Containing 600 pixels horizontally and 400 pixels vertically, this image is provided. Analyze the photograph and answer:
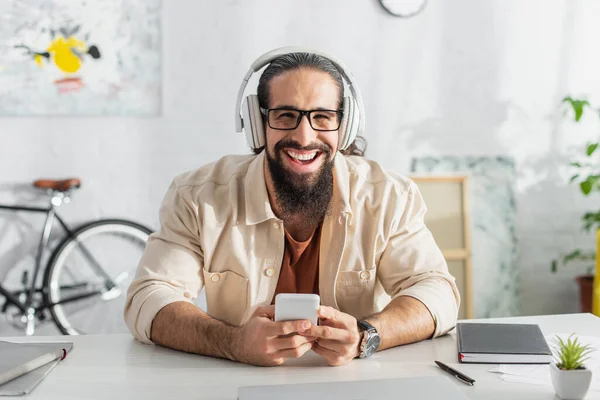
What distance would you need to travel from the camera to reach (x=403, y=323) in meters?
1.63

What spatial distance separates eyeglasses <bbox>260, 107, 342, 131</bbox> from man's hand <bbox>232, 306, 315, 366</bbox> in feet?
1.96

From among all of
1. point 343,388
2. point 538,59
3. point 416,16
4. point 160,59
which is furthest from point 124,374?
point 538,59

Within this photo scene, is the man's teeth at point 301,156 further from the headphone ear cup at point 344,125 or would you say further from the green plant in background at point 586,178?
the green plant in background at point 586,178

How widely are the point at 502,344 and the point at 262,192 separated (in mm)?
726

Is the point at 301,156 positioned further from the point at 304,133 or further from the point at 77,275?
the point at 77,275

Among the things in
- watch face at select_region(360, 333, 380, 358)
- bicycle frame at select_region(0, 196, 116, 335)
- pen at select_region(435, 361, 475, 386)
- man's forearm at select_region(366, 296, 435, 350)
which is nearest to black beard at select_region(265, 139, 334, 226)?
man's forearm at select_region(366, 296, 435, 350)

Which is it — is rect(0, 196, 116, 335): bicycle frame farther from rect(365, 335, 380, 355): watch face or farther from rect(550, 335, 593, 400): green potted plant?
rect(550, 335, 593, 400): green potted plant

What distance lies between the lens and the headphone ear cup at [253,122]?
1.90 m

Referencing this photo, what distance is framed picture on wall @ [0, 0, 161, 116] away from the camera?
3629mm

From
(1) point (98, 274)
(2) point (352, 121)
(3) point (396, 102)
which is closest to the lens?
(2) point (352, 121)

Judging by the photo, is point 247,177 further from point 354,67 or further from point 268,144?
point 354,67

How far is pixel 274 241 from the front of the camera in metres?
1.91

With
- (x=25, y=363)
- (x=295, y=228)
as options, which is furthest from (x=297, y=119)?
(x=25, y=363)

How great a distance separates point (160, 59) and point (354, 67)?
0.99 m
